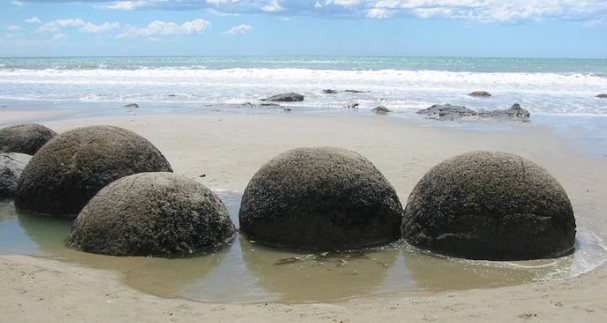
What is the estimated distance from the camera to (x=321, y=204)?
737 cm

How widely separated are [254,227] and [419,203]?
189 cm

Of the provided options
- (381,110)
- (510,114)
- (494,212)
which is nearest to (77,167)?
(494,212)

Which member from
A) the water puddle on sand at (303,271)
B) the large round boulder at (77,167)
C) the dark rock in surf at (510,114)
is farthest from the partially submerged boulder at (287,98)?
the water puddle on sand at (303,271)

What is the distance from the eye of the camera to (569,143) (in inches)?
650

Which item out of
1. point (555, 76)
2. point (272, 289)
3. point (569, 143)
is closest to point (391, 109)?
point (569, 143)

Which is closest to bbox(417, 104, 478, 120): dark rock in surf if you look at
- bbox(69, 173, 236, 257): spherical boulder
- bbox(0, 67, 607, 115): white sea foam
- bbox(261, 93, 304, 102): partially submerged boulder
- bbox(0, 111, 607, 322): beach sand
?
bbox(0, 67, 607, 115): white sea foam

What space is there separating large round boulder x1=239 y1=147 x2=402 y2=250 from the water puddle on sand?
192 millimetres

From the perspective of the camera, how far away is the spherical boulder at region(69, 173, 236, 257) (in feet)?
23.1

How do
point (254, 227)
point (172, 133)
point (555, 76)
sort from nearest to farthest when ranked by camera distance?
point (254, 227), point (172, 133), point (555, 76)

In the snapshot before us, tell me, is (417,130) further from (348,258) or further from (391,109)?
(348,258)

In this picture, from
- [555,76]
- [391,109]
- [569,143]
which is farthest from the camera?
[555,76]

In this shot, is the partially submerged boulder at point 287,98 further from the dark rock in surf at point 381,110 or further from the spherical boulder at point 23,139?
the spherical boulder at point 23,139

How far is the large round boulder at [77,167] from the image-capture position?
8680 mm

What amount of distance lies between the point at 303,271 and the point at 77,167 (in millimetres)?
3684
